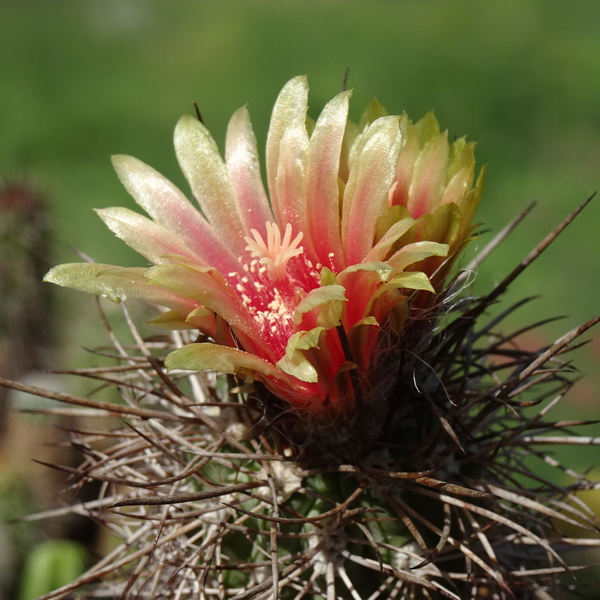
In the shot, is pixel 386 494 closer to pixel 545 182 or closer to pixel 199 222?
pixel 199 222

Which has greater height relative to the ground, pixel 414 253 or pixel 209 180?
pixel 209 180

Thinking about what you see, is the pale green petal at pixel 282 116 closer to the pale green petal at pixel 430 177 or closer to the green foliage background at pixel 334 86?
the pale green petal at pixel 430 177

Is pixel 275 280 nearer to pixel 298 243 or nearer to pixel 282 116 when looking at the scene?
pixel 298 243

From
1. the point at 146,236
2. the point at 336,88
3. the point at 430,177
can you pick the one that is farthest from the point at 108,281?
the point at 336,88

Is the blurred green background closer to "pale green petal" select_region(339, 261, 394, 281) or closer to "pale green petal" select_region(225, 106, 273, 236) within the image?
"pale green petal" select_region(225, 106, 273, 236)

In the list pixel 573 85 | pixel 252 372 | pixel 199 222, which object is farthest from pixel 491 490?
pixel 573 85

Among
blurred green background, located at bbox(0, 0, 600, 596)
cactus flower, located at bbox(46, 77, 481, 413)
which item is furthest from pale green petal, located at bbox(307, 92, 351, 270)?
blurred green background, located at bbox(0, 0, 600, 596)
